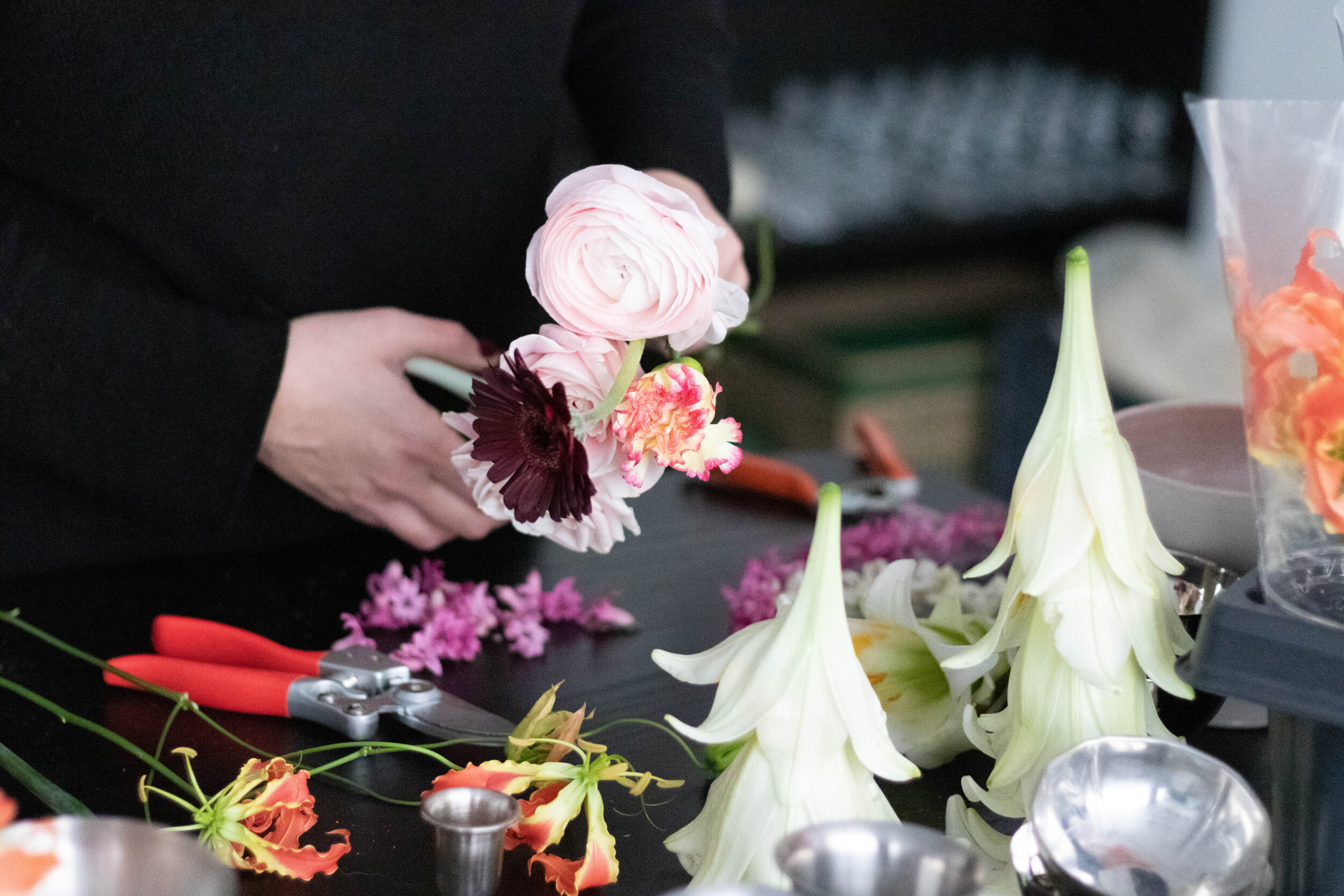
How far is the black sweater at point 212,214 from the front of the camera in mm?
799

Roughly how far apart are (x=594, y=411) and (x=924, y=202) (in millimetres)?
2365

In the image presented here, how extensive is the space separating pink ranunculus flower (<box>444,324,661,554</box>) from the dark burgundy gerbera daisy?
11 mm

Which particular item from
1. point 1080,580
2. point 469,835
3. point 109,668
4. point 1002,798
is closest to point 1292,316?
point 1080,580

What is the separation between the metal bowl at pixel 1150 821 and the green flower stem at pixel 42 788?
40cm

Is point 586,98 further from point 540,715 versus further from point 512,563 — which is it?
point 540,715

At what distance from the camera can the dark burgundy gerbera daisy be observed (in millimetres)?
491

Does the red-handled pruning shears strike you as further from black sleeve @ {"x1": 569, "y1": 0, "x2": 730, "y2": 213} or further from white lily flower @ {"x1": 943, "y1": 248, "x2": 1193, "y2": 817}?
black sleeve @ {"x1": 569, "y1": 0, "x2": 730, "y2": 213}

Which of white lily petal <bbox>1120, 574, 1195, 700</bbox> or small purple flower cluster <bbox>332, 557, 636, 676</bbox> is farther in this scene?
small purple flower cluster <bbox>332, 557, 636, 676</bbox>

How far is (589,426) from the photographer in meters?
0.50

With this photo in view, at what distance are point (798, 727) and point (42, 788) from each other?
0.34 metres

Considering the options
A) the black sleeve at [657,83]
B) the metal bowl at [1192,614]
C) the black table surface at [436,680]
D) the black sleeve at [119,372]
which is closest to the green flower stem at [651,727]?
the black table surface at [436,680]

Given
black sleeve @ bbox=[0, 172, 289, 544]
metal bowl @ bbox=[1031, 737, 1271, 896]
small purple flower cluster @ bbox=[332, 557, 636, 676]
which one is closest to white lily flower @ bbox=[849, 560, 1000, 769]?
metal bowl @ bbox=[1031, 737, 1271, 896]

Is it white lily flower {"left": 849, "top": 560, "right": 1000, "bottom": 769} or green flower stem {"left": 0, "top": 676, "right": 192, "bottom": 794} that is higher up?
white lily flower {"left": 849, "top": 560, "right": 1000, "bottom": 769}

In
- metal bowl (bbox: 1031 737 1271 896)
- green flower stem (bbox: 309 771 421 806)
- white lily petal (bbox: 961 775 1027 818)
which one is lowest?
green flower stem (bbox: 309 771 421 806)
